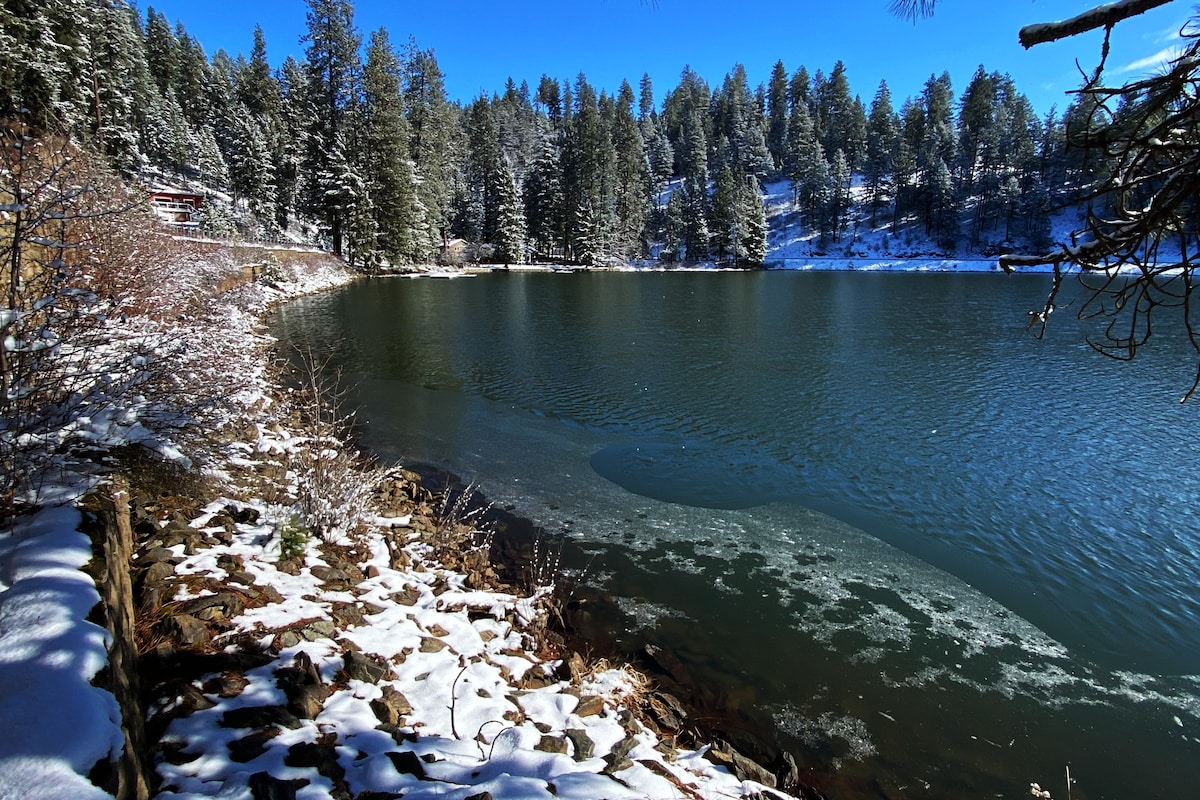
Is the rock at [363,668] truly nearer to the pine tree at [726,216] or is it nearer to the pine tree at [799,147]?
the pine tree at [726,216]

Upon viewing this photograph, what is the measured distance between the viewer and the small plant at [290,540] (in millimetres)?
5324

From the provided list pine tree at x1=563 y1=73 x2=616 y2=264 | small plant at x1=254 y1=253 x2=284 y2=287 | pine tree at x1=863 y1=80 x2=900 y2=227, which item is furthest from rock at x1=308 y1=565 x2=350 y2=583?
pine tree at x1=863 y1=80 x2=900 y2=227

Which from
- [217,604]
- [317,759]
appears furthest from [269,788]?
[217,604]

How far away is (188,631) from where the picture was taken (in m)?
3.58

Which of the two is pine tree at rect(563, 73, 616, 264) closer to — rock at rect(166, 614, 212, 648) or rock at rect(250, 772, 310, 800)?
rock at rect(166, 614, 212, 648)

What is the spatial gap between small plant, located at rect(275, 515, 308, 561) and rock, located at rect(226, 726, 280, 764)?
2559 millimetres

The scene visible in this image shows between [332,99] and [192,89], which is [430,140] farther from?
[192,89]

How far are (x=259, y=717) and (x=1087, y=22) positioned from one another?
4.88 metres

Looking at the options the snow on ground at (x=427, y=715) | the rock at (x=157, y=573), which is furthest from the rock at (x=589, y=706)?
the rock at (x=157, y=573)

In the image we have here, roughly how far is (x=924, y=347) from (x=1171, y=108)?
20.7 meters

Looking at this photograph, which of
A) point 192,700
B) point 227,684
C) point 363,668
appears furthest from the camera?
point 363,668

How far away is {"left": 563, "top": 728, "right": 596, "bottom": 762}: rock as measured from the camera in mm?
3644

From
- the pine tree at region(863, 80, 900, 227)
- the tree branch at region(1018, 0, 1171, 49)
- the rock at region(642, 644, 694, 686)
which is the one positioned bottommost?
the rock at region(642, 644, 694, 686)

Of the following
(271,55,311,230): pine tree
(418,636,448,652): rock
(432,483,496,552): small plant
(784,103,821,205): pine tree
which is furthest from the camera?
(784,103,821,205): pine tree
